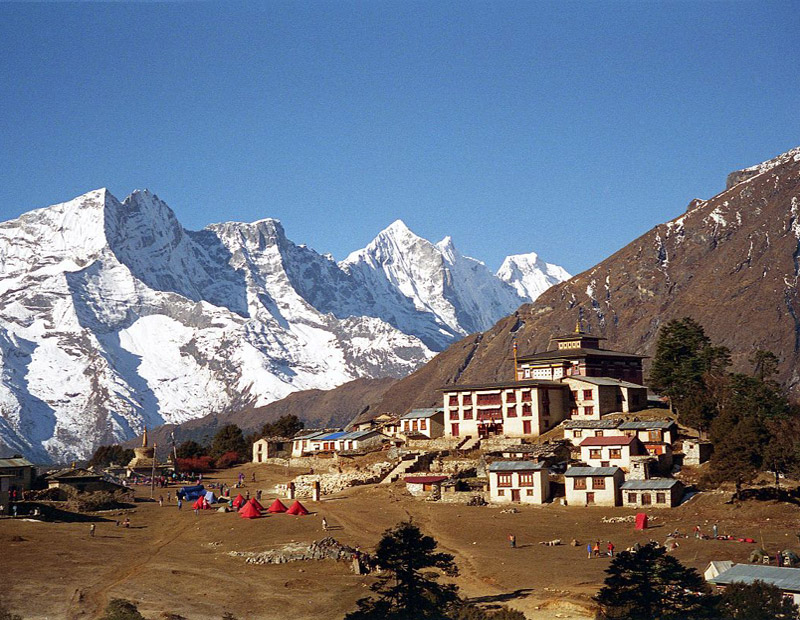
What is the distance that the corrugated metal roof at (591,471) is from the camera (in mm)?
79062

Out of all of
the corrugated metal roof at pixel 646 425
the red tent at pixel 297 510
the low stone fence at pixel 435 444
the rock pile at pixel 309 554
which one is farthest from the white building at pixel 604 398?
the rock pile at pixel 309 554

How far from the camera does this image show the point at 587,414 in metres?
102

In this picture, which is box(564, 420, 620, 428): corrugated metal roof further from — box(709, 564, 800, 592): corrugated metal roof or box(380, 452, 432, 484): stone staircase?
box(709, 564, 800, 592): corrugated metal roof

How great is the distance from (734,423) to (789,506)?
29.4 ft

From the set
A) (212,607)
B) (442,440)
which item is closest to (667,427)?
(442,440)

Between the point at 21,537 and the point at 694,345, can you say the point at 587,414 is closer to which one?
A: the point at 694,345

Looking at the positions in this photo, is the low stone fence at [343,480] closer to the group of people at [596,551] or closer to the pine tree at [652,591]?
the group of people at [596,551]

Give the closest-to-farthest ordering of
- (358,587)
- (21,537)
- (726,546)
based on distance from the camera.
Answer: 1. (358,587)
2. (726,546)
3. (21,537)

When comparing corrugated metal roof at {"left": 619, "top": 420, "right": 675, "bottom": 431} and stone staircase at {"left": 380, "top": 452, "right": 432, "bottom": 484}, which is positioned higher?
corrugated metal roof at {"left": 619, "top": 420, "right": 675, "bottom": 431}

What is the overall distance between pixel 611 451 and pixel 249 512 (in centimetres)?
2956

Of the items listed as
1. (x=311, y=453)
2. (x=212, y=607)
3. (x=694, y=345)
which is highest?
(x=694, y=345)

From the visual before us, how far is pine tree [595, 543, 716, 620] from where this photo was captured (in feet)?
148

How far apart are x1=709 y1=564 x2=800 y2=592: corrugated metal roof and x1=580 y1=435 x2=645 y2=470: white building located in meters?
33.0

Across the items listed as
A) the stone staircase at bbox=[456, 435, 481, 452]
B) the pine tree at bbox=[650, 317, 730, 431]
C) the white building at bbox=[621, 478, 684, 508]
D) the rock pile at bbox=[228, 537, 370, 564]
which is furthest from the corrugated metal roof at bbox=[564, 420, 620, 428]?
the rock pile at bbox=[228, 537, 370, 564]
